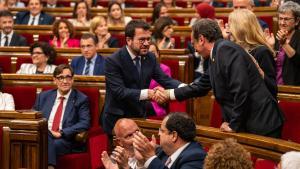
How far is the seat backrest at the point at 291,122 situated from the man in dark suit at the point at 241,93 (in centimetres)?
35

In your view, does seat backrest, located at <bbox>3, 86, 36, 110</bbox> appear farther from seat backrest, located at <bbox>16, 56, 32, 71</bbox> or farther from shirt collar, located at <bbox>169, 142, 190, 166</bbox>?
shirt collar, located at <bbox>169, 142, 190, 166</bbox>

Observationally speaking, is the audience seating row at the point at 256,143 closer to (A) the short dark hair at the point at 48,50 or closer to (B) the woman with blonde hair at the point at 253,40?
(B) the woman with blonde hair at the point at 253,40

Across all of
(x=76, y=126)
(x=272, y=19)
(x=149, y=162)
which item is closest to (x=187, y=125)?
(x=149, y=162)

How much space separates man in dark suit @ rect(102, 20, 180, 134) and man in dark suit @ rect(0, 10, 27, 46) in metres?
2.07

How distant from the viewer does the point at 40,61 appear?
4.61m

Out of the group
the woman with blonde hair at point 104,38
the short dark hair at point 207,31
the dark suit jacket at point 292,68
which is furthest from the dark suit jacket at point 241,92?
the woman with blonde hair at point 104,38

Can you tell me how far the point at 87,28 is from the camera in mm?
5613

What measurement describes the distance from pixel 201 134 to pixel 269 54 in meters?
0.42

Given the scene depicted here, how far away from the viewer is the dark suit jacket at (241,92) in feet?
9.17

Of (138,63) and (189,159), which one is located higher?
(138,63)

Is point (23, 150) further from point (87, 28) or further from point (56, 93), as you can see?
point (87, 28)

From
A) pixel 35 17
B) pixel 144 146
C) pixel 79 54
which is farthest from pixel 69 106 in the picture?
pixel 35 17

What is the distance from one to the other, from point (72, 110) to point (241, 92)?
1353 mm

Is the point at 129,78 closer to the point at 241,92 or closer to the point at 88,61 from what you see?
the point at 241,92
